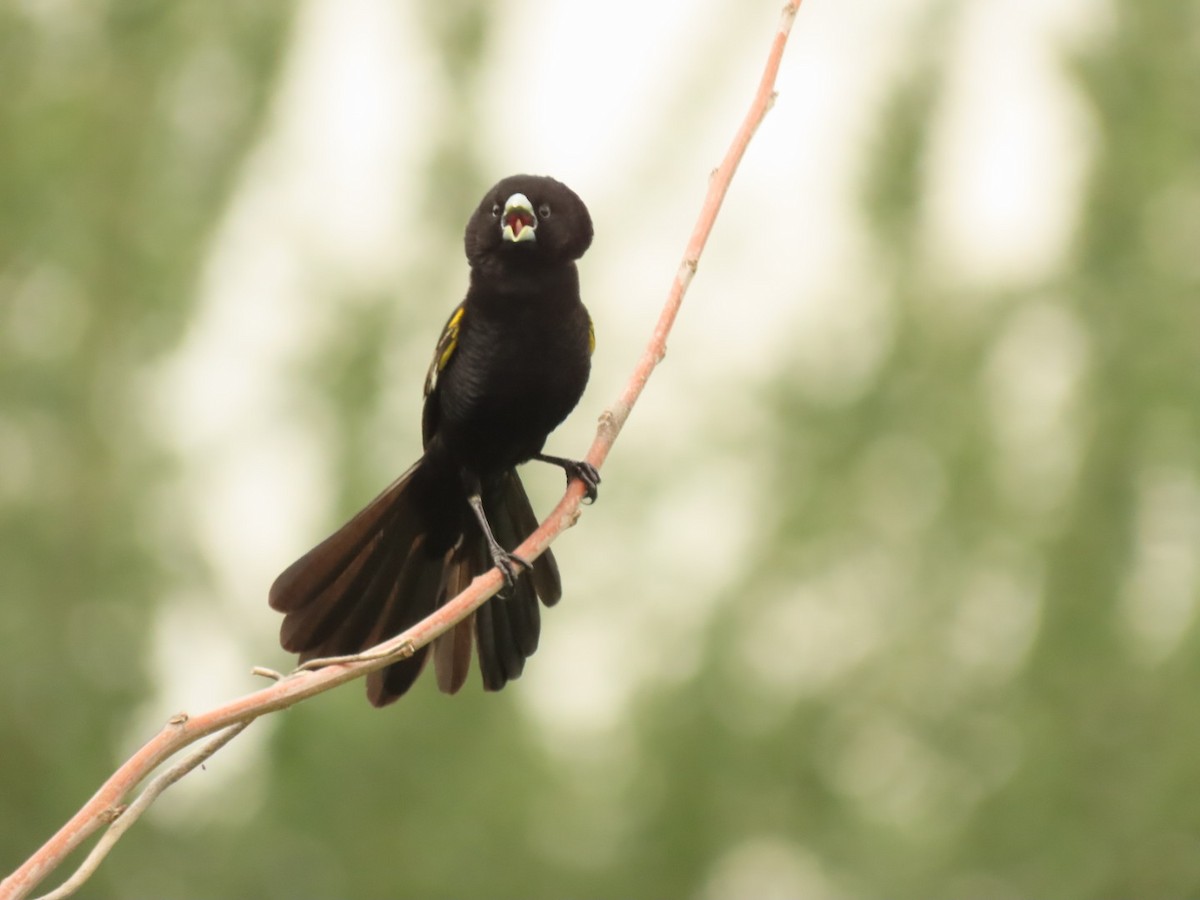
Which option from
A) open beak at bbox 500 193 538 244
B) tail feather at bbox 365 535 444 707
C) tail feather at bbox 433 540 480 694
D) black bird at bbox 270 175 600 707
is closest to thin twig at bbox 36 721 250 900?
tail feather at bbox 365 535 444 707

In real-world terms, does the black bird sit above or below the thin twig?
above

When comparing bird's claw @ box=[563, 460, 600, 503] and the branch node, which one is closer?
the branch node

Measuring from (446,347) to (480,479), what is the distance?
40cm

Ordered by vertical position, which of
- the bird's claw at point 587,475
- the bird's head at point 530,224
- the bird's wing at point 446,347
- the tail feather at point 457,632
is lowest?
the tail feather at point 457,632

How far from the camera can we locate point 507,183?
15.0 ft

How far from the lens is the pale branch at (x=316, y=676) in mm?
2336

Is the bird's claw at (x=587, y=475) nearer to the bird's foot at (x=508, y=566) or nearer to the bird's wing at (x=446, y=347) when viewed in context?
the bird's foot at (x=508, y=566)

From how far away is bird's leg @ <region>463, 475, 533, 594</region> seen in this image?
15.3 feet

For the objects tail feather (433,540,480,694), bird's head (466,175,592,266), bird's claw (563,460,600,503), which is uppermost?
bird's head (466,175,592,266)

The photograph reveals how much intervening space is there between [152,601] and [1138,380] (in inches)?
337

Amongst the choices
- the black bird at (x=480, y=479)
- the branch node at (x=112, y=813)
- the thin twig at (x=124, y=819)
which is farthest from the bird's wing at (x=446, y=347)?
the branch node at (x=112, y=813)

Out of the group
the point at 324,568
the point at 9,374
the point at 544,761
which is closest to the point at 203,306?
the point at 9,374

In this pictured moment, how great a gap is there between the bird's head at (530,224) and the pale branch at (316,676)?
3.13 ft

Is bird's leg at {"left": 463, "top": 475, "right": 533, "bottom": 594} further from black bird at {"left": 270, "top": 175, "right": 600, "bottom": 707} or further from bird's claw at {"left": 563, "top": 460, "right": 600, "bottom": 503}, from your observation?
bird's claw at {"left": 563, "top": 460, "right": 600, "bottom": 503}
